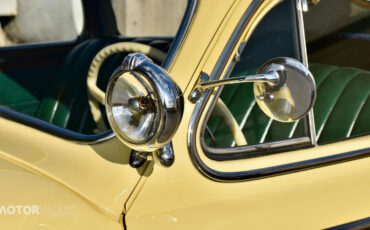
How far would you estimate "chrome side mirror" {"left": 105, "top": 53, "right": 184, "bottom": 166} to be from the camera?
1.13 metres

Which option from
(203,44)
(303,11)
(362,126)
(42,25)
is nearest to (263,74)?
(203,44)

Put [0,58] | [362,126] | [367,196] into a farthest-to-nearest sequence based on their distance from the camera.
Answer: [0,58] < [362,126] < [367,196]

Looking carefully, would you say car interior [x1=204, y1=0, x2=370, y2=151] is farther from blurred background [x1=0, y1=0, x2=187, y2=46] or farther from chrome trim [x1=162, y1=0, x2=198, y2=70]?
blurred background [x1=0, y1=0, x2=187, y2=46]

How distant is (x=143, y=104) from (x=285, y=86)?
33cm

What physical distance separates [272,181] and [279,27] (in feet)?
1.55

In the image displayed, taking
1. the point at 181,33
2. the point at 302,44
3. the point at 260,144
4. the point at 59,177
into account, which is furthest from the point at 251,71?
the point at 59,177

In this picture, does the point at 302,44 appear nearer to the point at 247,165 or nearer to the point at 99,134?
the point at 247,165

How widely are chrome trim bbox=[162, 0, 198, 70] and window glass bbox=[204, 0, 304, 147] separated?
202mm

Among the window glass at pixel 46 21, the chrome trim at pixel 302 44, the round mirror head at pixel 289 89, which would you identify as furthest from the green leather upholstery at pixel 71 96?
the round mirror head at pixel 289 89

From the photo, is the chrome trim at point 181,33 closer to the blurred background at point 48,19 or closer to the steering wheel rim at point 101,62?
the steering wheel rim at point 101,62

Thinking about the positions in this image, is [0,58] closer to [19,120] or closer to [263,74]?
[19,120]

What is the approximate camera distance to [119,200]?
1284 mm

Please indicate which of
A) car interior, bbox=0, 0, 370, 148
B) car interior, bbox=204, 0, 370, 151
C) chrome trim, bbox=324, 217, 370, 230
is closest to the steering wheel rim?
car interior, bbox=0, 0, 370, 148

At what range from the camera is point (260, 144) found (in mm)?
1525
